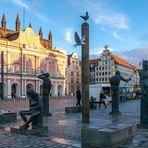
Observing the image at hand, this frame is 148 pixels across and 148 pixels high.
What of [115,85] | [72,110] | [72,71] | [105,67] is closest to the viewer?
[115,85]

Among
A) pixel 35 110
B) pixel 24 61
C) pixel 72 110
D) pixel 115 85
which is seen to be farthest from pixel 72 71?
pixel 35 110

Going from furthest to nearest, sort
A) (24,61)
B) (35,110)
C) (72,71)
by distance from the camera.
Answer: (72,71) < (24,61) < (35,110)

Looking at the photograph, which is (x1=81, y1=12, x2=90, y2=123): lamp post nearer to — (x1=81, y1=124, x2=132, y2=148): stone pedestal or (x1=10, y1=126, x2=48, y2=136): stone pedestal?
(x1=10, y1=126, x2=48, y2=136): stone pedestal

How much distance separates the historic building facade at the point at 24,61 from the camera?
66.1 meters

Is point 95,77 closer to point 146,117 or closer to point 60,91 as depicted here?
point 60,91

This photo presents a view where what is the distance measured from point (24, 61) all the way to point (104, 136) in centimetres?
6547

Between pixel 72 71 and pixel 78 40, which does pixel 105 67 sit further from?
pixel 78 40

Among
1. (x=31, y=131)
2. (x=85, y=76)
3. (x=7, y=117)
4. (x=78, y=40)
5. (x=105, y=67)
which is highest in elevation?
(x=105, y=67)

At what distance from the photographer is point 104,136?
6637mm

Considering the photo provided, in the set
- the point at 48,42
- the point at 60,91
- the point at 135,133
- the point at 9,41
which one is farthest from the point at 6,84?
the point at 135,133

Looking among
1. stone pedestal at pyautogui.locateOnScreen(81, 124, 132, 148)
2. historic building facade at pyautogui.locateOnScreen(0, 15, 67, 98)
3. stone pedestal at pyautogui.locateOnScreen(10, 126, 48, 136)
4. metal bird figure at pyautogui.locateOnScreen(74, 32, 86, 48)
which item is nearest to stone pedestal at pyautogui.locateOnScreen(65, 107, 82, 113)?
metal bird figure at pyautogui.locateOnScreen(74, 32, 86, 48)

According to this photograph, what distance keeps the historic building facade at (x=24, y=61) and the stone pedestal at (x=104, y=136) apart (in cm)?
5771

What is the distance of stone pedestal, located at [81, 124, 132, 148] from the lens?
21.7ft

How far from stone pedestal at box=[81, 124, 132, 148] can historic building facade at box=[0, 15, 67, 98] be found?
189 feet
